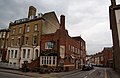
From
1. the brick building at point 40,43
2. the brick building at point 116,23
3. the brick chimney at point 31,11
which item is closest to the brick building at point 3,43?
the brick building at point 40,43

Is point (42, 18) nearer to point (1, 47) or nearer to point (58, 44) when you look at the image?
point (58, 44)

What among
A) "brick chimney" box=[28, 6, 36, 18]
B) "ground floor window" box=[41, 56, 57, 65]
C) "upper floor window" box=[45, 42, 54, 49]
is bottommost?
"ground floor window" box=[41, 56, 57, 65]

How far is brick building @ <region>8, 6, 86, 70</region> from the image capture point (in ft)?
99.7

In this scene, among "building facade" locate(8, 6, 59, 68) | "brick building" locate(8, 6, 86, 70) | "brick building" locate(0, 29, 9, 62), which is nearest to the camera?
"brick building" locate(8, 6, 86, 70)

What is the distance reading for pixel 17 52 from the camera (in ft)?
120

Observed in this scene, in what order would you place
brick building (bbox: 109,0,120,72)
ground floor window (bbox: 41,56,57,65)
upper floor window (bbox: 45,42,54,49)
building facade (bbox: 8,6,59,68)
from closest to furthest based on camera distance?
brick building (bbox: 109,0,120,72)
ground floor window (bbox: 41,56,57,65)
upper floor window (bbox: 45,42,54,49)
building facade (bbox: 8,6,59,68)

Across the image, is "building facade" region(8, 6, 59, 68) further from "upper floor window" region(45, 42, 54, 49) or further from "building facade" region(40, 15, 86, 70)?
"building facade" region(40, 15, 86, 70)

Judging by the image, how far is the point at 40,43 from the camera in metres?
32.8

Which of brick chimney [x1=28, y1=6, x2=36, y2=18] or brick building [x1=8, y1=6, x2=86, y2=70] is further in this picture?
brick chimney [x1=28, y1=6, x2=36, y2=18]

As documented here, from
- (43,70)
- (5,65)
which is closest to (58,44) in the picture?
(43,70)

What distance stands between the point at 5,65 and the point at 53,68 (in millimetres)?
12433

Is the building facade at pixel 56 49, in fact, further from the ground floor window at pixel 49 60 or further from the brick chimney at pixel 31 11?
the brick chimney at pixel 31 11

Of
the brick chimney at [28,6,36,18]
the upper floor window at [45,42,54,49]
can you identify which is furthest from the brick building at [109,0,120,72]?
the brick chimney at [28,6,36,18]

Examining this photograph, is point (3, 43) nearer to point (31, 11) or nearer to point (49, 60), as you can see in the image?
point (31, 11)
